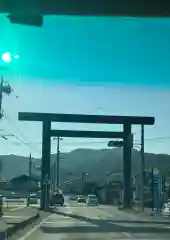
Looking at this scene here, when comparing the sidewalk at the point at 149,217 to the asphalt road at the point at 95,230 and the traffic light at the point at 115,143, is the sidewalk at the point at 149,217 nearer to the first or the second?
the asphalt road at the point at 95,230

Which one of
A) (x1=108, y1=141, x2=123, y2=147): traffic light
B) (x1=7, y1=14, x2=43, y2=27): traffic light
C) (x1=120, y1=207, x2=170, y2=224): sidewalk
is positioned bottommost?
(x1=120, y1=207, x2=170, y2=224): sidewalk

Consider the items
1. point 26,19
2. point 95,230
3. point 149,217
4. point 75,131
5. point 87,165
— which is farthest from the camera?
point 87,165

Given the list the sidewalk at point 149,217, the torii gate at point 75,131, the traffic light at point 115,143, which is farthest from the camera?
the traffic light at point 115,143

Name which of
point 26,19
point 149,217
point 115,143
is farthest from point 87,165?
point 26,19

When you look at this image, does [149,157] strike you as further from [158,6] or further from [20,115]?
[158,6]

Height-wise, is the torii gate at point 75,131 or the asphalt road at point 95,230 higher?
the torii gate at point 75,131

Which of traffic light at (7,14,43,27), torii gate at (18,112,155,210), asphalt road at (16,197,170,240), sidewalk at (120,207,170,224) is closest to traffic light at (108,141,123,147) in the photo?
torii gate at (18,112,155,210)

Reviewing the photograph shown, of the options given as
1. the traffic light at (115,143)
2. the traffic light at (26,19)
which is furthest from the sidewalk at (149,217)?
the traffic light at (26,19)

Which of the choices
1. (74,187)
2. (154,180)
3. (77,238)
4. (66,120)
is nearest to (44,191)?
(66,120)

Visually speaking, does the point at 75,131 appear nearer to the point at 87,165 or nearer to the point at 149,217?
the point at 149,217

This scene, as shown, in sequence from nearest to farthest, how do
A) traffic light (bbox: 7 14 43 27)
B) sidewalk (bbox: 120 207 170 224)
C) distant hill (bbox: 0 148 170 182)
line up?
1. traffic light (bbox: 7 14 43 27)
2. sidewalk (bbox: 120 207 170 224)
3. distant hill (bbox: 0 148 170 182)

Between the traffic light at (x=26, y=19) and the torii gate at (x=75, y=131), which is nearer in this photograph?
the traffic light at (x=26, y=19)

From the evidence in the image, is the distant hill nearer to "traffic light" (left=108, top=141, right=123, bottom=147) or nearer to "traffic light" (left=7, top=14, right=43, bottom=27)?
"traffic light" (left=108, top=141, right=123, bottom=147)

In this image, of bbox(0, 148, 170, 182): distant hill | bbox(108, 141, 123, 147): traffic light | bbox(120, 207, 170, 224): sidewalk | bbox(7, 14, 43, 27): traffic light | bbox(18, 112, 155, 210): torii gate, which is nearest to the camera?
bbox(7, 14, 43, 27): traffic light
